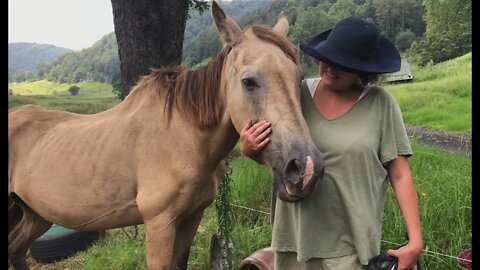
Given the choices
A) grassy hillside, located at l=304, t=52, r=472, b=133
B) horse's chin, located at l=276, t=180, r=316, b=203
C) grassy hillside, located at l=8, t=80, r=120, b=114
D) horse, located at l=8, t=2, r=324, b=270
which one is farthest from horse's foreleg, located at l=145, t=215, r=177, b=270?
grassy hillside, located at l=8, t=80, r=120, b=114

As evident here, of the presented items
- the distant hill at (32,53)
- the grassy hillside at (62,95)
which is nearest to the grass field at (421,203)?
the grassy hillside at (62,95)

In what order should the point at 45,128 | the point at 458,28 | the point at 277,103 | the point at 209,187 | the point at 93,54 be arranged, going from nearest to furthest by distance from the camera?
the point at 277,103 → the point at 209,187 → the point at 45,128 → the point at 458,28 → the point at 93,54

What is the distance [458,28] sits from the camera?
5.90 meters

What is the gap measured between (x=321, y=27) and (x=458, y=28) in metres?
2.09

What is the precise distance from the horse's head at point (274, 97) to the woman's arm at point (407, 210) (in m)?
0.38

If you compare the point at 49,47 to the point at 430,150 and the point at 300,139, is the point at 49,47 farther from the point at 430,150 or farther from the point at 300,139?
the point at 300,139

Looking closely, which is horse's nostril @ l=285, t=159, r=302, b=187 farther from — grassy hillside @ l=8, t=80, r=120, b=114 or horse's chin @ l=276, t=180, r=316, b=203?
grassy hillside @ l=8, t=80, r=120, b=114

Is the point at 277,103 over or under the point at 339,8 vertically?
under

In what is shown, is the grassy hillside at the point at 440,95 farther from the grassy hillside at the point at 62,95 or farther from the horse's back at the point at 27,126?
the grassy hillside at the point at 62,95

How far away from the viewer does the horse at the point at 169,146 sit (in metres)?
1.90

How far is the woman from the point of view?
5.93 ft
